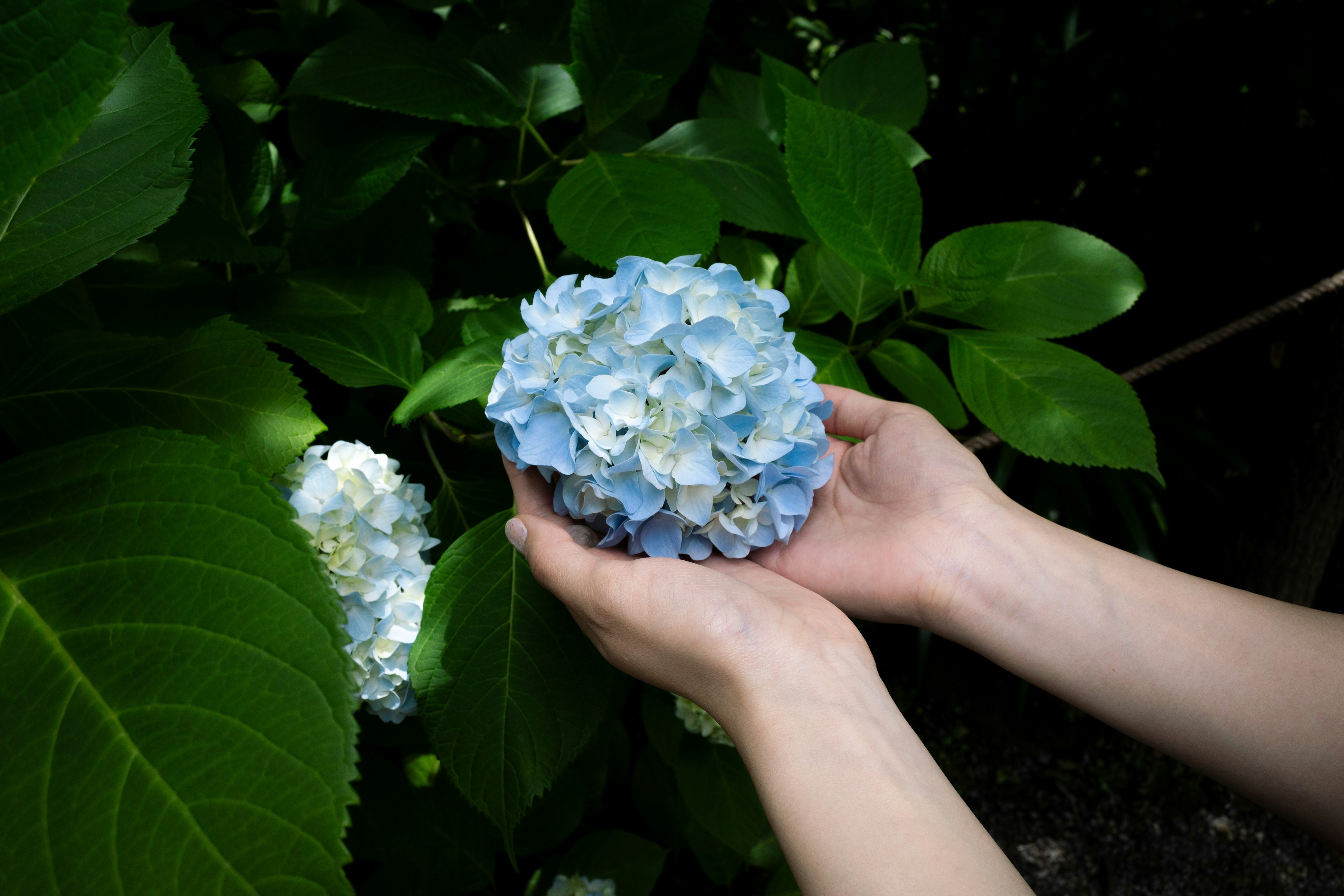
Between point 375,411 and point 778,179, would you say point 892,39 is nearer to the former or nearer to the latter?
point 778,179

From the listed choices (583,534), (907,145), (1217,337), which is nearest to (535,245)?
(583,534)

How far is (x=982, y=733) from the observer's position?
3.10 m

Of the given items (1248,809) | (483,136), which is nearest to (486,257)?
(483,136)

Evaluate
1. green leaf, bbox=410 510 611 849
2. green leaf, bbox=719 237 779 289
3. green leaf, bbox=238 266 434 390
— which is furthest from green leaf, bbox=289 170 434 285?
green leaf, bbox=410 510 611 849

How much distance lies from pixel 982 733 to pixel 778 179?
246 cm

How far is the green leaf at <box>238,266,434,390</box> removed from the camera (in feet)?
3.43

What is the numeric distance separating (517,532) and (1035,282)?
36.6 inches

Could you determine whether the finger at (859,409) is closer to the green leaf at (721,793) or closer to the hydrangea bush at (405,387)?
the hydrangea bush at (405,387)

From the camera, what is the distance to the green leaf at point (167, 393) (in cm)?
84

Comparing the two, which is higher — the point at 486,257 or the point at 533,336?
the point at 533,336

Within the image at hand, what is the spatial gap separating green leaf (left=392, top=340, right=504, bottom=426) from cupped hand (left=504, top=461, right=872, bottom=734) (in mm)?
165

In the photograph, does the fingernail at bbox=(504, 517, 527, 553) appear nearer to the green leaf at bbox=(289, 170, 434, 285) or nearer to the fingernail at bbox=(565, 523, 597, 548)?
the fingernail at bbox=(565, 523, 597, 548)

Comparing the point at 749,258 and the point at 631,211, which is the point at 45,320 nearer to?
the point at 631,211

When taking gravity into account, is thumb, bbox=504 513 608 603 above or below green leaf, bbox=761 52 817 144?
below
